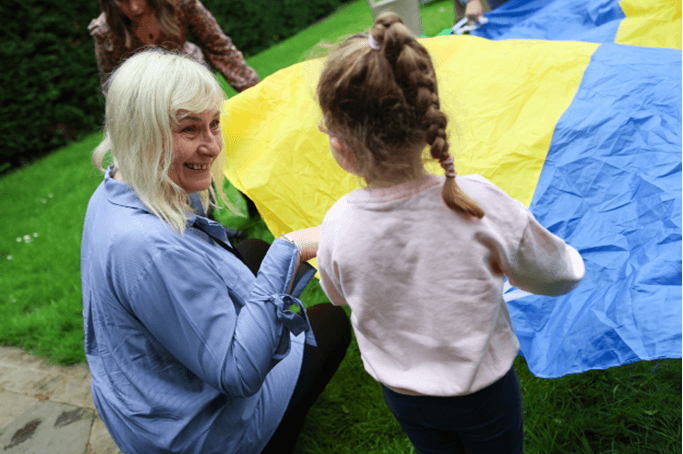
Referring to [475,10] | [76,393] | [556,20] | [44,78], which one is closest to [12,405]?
[76,393]

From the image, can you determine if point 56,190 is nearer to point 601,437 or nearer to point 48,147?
point 48,147

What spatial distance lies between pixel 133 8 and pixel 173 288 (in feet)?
5.11

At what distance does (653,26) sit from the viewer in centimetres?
169

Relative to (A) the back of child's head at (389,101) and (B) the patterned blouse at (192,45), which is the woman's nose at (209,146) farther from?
(B) the patterned blouse at (192,45)

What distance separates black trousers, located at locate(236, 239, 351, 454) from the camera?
4.31 feet

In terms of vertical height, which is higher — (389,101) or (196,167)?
(389,101)

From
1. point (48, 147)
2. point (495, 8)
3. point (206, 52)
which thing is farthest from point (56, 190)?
point (495, 8)

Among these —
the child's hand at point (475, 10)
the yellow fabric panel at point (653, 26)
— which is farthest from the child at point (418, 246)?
the child's hand at point (475, 10)

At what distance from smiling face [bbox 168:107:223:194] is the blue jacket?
0.12 m

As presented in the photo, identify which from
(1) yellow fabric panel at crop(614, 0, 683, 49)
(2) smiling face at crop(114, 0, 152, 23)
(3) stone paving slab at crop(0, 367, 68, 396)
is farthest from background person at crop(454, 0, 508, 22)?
(3) stone paving slab at crop(0, 367, 68, 396)

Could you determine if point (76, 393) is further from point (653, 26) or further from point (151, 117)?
point (653, 26)

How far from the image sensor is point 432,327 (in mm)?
747

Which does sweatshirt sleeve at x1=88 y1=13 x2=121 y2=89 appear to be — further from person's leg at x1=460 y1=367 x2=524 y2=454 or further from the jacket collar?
person's leg at x1=460 y1=367 x2=524 y2=454

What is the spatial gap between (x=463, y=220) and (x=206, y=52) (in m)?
2.02
